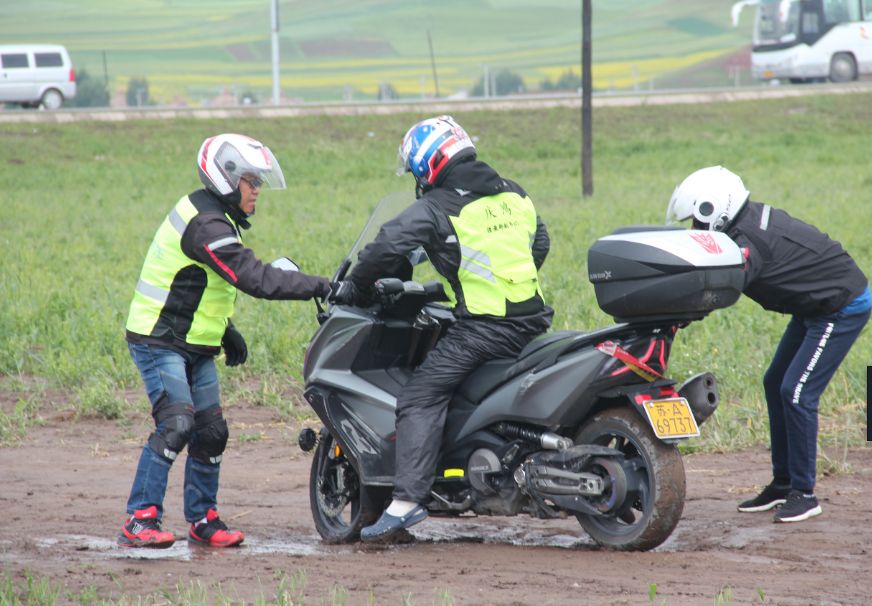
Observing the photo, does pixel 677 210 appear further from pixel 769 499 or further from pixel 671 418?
pixel 769 499

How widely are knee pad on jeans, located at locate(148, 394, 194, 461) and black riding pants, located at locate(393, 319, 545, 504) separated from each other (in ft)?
3.48

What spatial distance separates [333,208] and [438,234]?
16806mm

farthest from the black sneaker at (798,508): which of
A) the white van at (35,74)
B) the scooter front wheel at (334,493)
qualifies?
the white van at (35,74)

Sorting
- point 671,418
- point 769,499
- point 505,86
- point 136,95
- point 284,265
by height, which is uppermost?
point 136,95

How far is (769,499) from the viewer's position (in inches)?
297

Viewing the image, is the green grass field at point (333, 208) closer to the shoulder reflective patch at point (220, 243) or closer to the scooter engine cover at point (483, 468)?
the scooter engine cover at point (483, 468)

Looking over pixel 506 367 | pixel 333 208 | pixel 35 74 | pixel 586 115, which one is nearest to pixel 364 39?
pixel 35 74

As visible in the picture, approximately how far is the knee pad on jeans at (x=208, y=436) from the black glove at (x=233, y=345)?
0.29 m

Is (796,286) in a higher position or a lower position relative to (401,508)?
A: higher

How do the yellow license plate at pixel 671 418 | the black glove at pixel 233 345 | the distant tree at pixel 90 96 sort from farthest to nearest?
the distant tree at pixel 90 96
the black glove at pixel 233 345
the yellow license plate at pixel 671 418

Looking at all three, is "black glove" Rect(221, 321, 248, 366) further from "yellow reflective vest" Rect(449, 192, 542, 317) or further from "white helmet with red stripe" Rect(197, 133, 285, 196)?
"yellow reflective vest" Rect(449, 192, 542, 317)

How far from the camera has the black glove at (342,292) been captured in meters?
6.77

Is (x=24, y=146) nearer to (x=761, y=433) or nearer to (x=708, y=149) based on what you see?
(x=708, y=149)

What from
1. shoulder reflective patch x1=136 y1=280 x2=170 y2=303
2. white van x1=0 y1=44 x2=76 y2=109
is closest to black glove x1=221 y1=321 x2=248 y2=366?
shoulder reflective patch x1=136 y1=280 x2=170 y2=303
